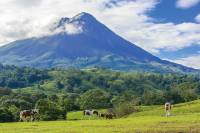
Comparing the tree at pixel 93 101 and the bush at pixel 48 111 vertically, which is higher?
the tree at pixel 93 101

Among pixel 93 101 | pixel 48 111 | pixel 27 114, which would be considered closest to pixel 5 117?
pixel 48 111

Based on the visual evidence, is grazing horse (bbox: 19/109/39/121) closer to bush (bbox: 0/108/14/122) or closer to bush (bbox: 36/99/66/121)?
bush (bbox: 36/99/66/121)

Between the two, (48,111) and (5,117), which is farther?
(48,111)

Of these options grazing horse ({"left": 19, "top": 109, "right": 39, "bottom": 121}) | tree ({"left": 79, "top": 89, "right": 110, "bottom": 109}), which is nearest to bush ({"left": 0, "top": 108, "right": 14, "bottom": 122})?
grazing horse ({"left": 19, "top": 109, "right": 39, "bottom": 121})

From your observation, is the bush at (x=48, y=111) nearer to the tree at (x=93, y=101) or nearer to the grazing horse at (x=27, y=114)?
the grazing horse at (x=27, y=114)

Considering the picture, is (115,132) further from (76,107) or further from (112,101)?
(112,101)

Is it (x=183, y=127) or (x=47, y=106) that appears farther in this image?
(x=47, y=106)

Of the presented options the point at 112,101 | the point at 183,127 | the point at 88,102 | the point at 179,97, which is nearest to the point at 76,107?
the point at 88,102

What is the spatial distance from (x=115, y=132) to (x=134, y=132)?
1.48m

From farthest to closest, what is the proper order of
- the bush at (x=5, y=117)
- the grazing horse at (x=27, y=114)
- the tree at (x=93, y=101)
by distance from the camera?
the tree at (x=93, y=101)
the bush at (x=5, y=117)
the grazing horse at (x=27, y=114)

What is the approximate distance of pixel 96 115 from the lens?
8362cm

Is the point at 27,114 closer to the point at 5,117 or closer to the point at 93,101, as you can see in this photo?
the point at 5,117

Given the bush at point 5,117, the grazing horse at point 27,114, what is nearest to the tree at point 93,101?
the bush at point 5,117

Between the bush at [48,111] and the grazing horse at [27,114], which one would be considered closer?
the grazing horse at [27,114]
